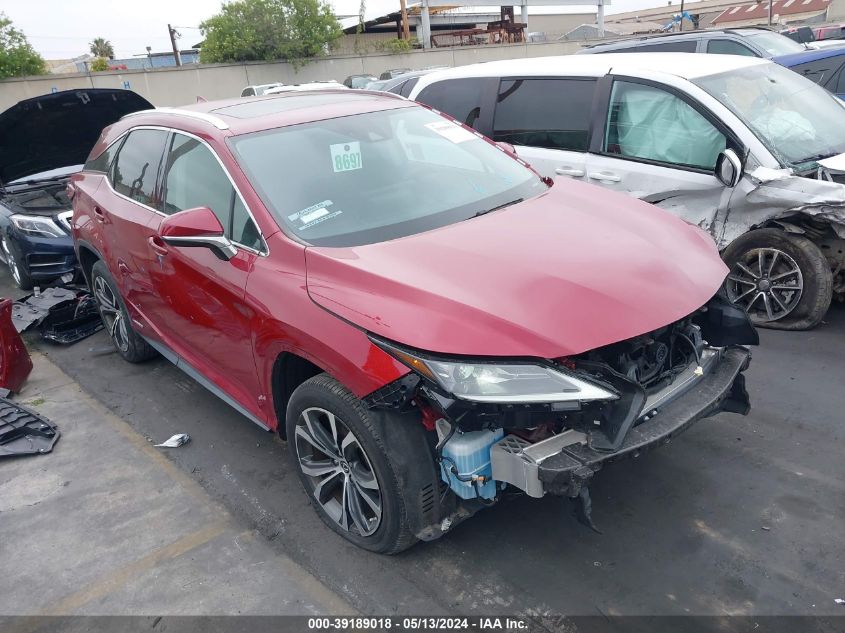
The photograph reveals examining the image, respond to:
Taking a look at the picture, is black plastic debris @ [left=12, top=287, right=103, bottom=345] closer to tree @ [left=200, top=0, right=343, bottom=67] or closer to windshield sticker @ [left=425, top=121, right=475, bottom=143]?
windshield sticker @ [left=425, top=121, right=475, bottom=143]

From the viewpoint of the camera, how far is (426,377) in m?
2.39

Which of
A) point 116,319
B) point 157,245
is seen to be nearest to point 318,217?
point 157,245

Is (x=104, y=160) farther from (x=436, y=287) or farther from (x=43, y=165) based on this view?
(x=436, y=287)

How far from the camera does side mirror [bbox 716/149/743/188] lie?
4426mm

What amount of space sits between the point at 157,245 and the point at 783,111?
463cm

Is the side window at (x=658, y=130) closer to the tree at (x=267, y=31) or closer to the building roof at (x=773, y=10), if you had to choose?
the tree at (x=267, y=31)

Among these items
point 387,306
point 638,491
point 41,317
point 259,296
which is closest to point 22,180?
point 41,317

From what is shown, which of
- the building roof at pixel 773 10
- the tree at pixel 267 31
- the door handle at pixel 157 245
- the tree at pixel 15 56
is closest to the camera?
the door handle at pixel 157 245

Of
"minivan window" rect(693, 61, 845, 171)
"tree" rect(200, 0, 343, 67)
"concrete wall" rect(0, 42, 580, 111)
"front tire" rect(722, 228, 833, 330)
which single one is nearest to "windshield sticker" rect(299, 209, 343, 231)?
"front tire" rect(722, 228, 833, 330)

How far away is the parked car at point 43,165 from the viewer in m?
6.46

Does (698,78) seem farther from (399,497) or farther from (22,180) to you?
(22,180)

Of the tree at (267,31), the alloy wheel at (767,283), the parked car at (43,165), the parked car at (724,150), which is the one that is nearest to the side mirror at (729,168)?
the parked car at (724,150)

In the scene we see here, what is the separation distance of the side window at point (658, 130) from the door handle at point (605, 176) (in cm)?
19

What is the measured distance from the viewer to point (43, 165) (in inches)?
291
